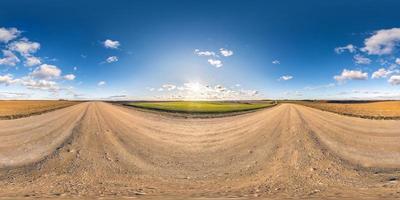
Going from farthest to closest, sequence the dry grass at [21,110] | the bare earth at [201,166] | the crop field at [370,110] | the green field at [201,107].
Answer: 1. the green field at [201,107]
2. the dry grass at [21,110]
3. the crop field at [370,110]
4. the bare earth at [201,166]

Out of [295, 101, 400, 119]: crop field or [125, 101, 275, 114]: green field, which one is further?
[125, 101, 275, 114]: green field

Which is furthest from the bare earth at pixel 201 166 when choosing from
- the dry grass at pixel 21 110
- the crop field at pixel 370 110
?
the dry grass at pixel 21 110

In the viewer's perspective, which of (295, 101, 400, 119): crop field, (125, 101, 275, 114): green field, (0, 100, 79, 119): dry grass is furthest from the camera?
(125, 101, 275, 114): green field

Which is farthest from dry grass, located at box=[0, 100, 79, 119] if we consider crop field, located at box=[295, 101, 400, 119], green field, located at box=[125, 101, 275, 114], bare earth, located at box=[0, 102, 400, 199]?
crop field, located at box=[295, 101, 400, 119]

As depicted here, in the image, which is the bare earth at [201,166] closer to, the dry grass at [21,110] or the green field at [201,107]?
the dry grass at [21,110]

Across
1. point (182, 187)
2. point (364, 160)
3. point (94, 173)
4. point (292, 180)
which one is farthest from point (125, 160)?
point (364, 160)

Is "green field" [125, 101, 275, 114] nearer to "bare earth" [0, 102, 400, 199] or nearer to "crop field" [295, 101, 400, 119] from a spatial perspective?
"crop field" [295, 101, 400, 119]

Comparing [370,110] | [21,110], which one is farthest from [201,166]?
[21,110]

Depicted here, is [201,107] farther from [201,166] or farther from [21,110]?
[201,166]

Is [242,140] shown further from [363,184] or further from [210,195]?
[210,195]
